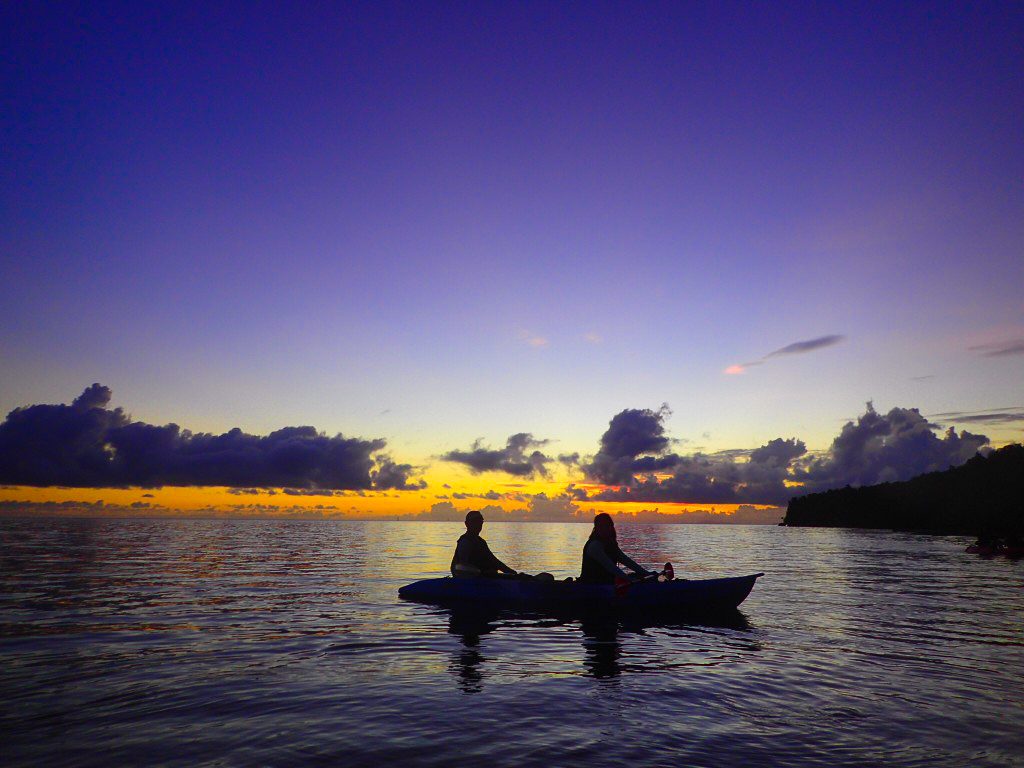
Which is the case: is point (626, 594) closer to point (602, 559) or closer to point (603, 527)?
point (602, 559)

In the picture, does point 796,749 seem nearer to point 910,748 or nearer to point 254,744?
point 910,748

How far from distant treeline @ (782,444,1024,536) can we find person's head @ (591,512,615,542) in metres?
75.5

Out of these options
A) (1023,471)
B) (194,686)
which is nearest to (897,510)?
(1023,471)

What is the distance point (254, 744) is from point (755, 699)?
23.1 ft

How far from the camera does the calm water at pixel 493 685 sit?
7.08m

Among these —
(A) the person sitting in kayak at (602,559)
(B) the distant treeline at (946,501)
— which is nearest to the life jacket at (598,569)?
(A) the person sitting in kayak at (602,559)

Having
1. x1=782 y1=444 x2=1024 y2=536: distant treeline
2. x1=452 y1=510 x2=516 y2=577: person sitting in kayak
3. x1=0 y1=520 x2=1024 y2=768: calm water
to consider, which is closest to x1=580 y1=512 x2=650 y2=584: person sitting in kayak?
x1=0 y1=520 x2=1024 y2=768: calm water

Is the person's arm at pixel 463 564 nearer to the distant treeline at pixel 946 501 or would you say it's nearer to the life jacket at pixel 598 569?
the life jacket at pixel 598 569

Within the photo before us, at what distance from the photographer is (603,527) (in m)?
17.4

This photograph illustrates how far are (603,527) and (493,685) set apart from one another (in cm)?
783

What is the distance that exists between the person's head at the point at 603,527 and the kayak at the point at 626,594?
140 cm

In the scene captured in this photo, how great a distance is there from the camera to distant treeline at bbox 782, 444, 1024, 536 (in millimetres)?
102794

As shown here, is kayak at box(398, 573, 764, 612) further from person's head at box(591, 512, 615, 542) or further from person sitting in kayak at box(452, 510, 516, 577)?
person's head at box(591, 512, 615, 542)

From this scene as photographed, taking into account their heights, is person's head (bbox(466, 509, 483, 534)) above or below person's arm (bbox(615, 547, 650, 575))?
above
